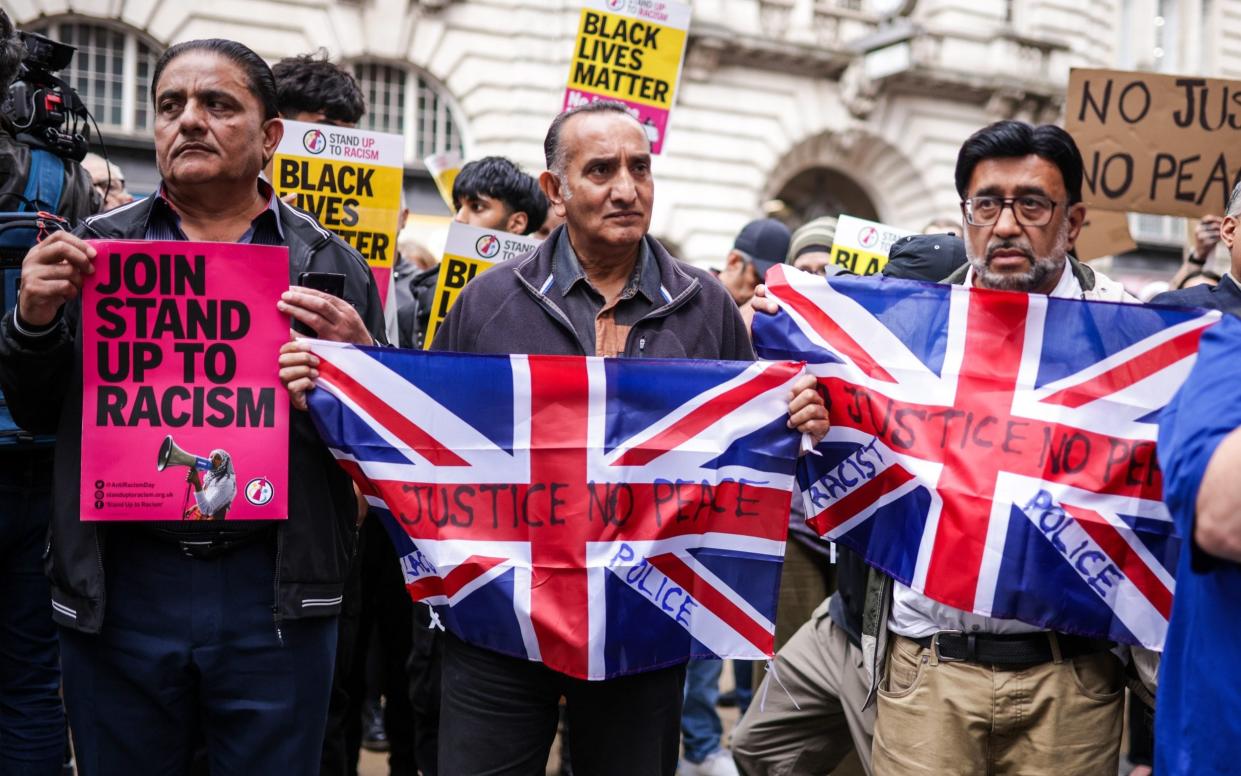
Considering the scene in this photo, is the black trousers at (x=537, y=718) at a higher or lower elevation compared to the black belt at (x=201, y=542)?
lower

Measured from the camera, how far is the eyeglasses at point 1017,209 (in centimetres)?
325

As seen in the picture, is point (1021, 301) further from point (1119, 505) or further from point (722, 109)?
point (722, 109)

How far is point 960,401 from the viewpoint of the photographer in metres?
3.19

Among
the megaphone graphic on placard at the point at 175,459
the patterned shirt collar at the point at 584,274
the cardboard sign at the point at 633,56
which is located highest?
the cardboard sign at the point at 633,56

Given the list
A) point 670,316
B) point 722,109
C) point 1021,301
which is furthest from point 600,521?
point 722,109

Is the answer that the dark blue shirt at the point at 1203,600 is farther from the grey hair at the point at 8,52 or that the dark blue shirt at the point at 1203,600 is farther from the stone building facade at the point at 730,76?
the stone building facade at the point at 730,76

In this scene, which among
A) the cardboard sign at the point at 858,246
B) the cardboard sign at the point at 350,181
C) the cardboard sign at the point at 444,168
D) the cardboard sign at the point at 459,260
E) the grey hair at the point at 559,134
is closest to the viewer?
the grey hair at the point at 559,134

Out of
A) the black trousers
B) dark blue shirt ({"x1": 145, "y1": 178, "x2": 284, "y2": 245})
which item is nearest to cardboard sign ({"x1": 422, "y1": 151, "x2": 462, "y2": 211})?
dark blue shirt ({"x1": 145, "y1": 178, "x2": 284, "y2": 245})

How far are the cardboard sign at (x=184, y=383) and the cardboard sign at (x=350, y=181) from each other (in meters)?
1.72

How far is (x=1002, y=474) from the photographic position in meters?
3.10

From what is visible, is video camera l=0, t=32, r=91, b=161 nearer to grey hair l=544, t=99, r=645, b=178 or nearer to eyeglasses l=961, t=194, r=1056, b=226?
grey hair l=544, t=99, r=645, b=178

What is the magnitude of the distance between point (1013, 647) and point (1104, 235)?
16.3 ft

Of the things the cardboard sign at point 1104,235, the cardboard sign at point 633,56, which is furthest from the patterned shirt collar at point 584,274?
the cardboard sign at point 1104,235

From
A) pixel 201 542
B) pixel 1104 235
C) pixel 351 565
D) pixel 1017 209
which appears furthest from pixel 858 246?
pixel 201 542
